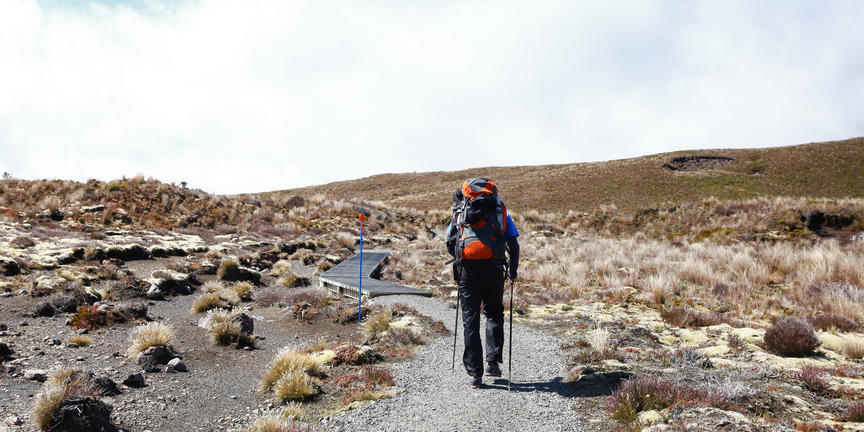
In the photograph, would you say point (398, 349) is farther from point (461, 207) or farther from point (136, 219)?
point (136, 219)

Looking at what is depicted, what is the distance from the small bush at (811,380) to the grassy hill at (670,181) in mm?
44492

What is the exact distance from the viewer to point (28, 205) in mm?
21422

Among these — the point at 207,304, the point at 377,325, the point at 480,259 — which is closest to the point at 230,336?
the point at 377,325

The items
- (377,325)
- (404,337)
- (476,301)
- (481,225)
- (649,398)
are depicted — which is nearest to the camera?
(649,398)

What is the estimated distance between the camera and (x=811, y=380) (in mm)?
5035

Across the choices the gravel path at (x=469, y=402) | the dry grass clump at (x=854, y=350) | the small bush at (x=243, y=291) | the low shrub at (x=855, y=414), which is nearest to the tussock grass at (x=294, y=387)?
the gravel path at (x=469, y=402)

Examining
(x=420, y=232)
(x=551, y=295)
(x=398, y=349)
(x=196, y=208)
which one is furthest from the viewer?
(x=420, y=232)

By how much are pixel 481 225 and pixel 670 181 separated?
64.0 meters

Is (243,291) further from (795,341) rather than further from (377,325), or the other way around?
(795,341)

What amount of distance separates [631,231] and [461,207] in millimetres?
30476

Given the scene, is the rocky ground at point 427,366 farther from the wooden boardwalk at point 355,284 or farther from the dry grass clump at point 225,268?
the dry grass clump at point 225,268

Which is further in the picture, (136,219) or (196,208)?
(196,208)

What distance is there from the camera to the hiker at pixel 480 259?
5.08 m

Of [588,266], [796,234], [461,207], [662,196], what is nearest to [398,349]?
[461,207]
